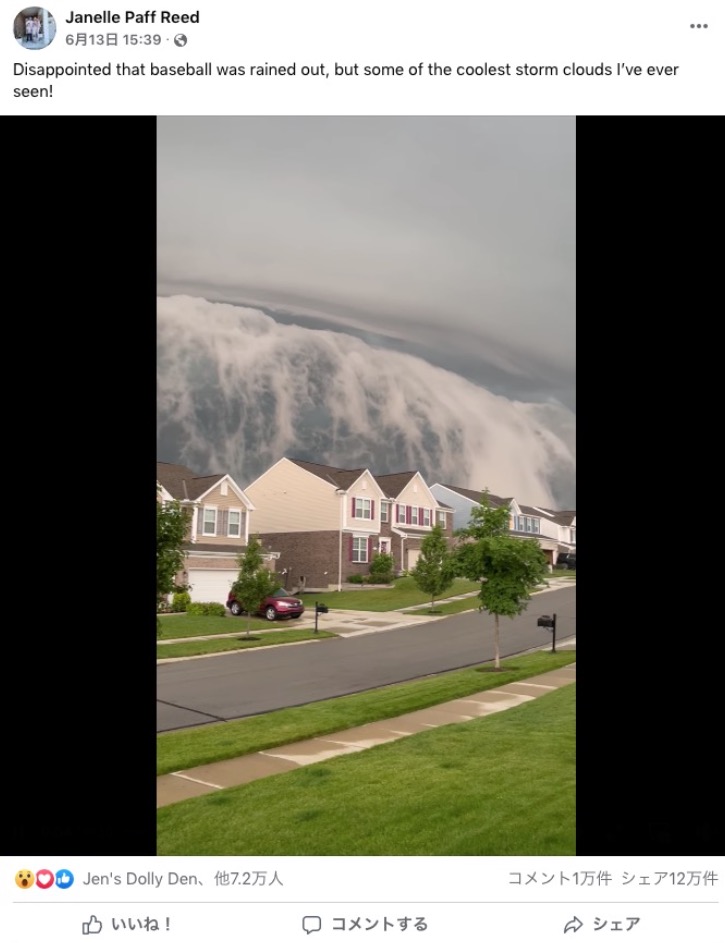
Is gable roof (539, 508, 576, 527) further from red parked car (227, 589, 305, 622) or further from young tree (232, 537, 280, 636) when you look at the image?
young tree (232, 537, 280, 636)

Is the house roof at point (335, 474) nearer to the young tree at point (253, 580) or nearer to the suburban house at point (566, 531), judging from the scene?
the young tree at point (253, 580)

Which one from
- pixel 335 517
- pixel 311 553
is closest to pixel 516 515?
pixel 335 517

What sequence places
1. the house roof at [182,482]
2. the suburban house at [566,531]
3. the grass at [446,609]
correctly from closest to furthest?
the suburban house at [566,531] < the house roof at [182,482] < the grass at [446,609]

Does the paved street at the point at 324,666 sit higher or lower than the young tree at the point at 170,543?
lower

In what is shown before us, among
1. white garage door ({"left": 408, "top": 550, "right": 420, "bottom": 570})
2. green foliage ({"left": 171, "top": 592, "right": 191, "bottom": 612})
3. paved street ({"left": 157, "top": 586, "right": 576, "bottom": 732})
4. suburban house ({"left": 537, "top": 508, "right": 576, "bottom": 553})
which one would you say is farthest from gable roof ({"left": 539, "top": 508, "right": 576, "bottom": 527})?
green foliage ({"left": 171, "top": 592, "right": 191, "bottom": 612})
